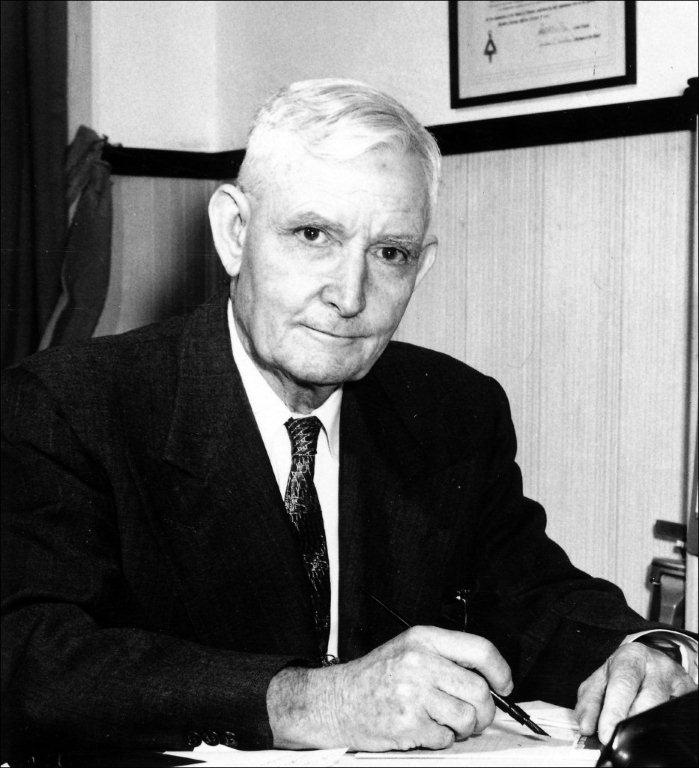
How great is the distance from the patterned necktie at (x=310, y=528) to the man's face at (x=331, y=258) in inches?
4.5

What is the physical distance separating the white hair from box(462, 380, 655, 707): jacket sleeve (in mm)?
442

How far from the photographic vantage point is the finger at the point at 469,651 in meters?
0.87

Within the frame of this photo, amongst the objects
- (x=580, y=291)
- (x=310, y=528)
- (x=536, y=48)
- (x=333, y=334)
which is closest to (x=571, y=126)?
(x=536, y=48)

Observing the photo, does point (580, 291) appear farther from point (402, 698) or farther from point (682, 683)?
point (402, 698)

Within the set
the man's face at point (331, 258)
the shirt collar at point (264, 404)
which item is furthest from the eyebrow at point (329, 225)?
the shirt collar at point (264, 404)

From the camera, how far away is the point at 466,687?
85 cm

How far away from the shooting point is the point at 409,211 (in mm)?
1103

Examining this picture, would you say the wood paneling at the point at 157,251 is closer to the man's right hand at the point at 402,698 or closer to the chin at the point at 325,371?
the chin at the point at 325,371

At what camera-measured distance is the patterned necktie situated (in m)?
1.18

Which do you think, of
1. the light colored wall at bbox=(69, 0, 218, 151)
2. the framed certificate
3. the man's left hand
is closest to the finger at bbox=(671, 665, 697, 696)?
the man's left hand

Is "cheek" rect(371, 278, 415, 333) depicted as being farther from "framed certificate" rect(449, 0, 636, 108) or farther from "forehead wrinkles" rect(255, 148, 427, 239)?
"framed certificate" rect(449, 0, 636, 108)

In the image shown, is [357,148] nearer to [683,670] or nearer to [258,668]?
[258,668]

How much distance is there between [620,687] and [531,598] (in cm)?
32

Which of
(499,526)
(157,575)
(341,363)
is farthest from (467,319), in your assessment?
(157,575)
